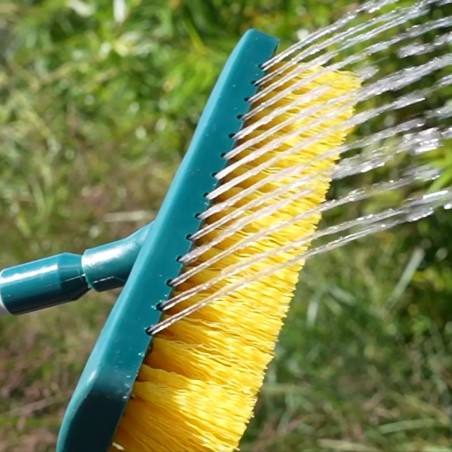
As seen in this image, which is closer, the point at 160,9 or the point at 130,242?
the point at 130,242

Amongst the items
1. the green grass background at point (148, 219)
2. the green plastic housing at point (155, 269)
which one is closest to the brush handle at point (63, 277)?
the green plastic housing at point (155, 269)

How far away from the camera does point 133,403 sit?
85 centimetres

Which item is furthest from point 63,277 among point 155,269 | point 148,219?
point 148,219

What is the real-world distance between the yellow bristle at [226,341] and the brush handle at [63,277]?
0.30ft

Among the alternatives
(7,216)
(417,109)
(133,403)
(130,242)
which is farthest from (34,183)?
(133,403)

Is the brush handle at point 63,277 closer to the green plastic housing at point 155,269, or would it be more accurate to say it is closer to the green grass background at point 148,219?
the green plastic housing at point 155,269

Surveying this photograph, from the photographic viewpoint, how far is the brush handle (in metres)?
0.97

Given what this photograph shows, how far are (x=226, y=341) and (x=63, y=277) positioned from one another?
187mm

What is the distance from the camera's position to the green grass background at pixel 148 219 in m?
1.63

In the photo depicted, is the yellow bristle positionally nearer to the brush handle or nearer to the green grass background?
the brush handle

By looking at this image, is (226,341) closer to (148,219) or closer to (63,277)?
(63,277)

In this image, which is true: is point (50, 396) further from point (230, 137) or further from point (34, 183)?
point (230, 137)

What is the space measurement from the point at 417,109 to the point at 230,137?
602 mm

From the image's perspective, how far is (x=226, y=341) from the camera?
2.93 ft
